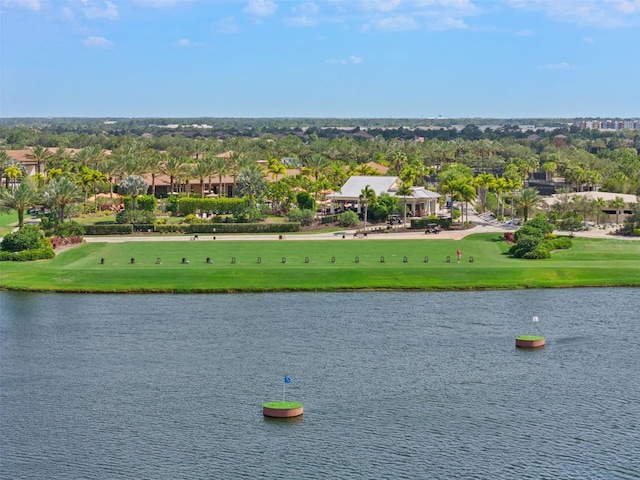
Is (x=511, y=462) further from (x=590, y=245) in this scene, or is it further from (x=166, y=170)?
(x=166, y=170)

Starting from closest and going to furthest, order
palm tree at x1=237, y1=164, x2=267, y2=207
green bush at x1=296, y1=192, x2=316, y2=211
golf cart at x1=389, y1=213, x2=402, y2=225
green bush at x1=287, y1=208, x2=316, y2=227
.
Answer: green bush at x1=287, y1=208, x2=316, y2=227, golf cart at x1=389, y1=213, x2=402, y2=225, green bush at x1=296, y1=192, x2=316, y2=211, palm tree at x1=237, y1=164, x2=267, y2=207

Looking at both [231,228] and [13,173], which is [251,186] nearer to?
[231,228]

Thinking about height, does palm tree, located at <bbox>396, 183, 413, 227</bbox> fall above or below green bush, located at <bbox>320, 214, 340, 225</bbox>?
above

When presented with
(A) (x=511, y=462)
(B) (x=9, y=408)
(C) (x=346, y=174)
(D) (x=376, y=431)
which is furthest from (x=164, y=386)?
(C) (x=346, y=174)

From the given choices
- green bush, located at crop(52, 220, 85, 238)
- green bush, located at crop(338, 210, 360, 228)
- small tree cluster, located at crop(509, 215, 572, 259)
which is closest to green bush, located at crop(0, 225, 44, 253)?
green bush, located at crop(52, 220, 85, 238)

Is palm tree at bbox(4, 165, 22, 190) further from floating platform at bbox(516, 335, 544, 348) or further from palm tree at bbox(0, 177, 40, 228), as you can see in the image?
floating platform at bbox(516, 335, 544, 348)

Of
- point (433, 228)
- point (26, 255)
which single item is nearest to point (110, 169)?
point (433, 228)
